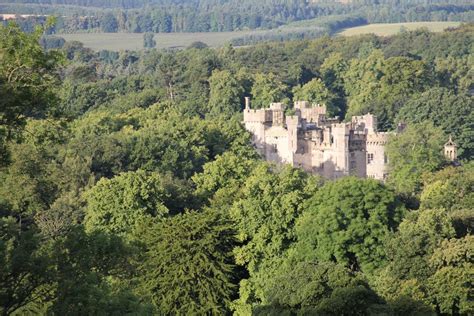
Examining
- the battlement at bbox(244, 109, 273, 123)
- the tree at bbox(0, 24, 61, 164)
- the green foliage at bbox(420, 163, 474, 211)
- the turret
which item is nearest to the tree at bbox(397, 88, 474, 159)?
the turret

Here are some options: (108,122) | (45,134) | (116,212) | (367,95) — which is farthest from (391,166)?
(45,134)

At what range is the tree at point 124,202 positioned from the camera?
48156 millimetres

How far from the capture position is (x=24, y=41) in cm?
2566

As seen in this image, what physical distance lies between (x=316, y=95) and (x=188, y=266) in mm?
59694

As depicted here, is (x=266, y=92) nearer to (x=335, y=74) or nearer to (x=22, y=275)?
(x=335, y=74)

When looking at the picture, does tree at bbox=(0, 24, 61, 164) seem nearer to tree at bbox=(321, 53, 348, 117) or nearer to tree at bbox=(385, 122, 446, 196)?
tree at bbox=(385, 122, 446, 196)

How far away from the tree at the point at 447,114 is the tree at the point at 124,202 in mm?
30453

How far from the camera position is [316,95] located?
101250 millimetres

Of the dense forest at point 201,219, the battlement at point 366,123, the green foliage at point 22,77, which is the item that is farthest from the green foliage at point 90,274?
the battlement at point 366,123

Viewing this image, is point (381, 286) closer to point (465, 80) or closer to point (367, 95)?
point (367, 95)

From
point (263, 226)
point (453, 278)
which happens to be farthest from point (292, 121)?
point (453, 278)

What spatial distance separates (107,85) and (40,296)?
82.4 m

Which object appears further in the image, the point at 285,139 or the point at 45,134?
the point at 285,139

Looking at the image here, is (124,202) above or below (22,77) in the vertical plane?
below
